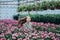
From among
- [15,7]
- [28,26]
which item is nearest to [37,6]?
[15,7]

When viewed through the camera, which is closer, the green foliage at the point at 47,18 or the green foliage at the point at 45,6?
the green foliage at the point at 47,18

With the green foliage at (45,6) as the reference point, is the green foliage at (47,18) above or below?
below

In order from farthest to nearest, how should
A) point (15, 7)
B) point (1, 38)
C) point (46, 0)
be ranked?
point (15, 7) < point (46, 0) < point (1, 38)

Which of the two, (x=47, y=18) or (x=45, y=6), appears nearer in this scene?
(x=47, y=18)

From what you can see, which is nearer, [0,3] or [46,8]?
[46,8]

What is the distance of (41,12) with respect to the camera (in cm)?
1130

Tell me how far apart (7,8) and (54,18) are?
17.3 feet

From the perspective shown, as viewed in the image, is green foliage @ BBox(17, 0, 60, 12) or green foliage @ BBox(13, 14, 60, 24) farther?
green foliage @ BBox(17, 0, 60, 12)

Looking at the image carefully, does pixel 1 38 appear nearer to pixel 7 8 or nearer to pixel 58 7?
A: pixel 58 7

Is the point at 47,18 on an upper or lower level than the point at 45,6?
lower

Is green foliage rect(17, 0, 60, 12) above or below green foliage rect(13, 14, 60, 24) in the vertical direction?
above

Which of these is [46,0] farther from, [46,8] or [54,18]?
[54,18]

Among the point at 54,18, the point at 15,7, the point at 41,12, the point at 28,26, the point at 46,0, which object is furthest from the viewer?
the point at 15,7

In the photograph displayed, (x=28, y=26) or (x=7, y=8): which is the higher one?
(x=28, y=26)
